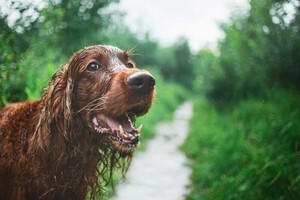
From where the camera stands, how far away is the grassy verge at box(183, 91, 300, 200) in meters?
3.95

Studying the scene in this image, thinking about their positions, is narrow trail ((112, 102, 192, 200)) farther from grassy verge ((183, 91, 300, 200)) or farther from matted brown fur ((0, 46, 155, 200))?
matted brown fur ((0, 46, 155, 200))

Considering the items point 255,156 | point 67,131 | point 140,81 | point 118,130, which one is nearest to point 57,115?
point 67,131

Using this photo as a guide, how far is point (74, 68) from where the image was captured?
9.04ft

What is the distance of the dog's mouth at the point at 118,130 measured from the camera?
2582mm

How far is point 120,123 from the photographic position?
2719mm

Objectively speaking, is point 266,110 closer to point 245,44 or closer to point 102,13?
point 245,44

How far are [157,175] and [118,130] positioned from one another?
353 cm

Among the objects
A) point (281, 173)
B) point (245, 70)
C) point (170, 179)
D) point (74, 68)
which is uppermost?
point (245, 70)

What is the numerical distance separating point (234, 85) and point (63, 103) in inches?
Answer: 330

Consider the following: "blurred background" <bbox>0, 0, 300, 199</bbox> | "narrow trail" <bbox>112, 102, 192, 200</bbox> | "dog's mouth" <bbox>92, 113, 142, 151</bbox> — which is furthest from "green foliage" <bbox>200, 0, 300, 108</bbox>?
"dog's mouth" <bbox>92, 113, 142, 151</bbox>

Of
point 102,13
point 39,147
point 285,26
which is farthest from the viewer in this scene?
point 102,13

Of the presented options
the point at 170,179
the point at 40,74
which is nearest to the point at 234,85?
the point at 170,179

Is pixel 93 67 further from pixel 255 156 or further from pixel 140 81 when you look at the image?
pixel 255 156

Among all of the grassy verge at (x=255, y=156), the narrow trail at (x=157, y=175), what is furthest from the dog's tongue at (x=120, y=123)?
the narrow trail at (x=157, y=175)
